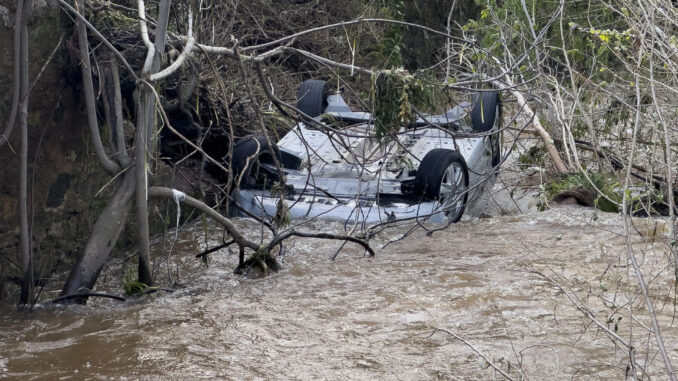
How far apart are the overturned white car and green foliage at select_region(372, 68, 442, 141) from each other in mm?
530

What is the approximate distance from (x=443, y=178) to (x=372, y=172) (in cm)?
85

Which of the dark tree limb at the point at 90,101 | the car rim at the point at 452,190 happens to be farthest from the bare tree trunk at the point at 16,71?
the car rim at the point at 452,190

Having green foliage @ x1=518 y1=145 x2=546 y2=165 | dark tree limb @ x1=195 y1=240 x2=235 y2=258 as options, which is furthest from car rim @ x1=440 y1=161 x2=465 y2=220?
dark tree limb @ x1=195 y1=240 x2=235 y2=258

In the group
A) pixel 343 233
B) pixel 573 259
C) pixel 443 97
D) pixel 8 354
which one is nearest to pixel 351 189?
pixel 343 233

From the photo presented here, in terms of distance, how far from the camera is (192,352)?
4.02 m

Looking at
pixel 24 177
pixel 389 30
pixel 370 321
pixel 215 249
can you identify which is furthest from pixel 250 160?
pixel 389 30

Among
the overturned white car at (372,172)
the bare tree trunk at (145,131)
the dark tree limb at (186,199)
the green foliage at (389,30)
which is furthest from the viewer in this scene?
the green foliage at (389,30)

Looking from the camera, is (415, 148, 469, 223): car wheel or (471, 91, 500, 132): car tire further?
(471, 91, 500, 132): car tire

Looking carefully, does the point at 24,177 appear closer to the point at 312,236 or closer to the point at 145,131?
the point at 145,131

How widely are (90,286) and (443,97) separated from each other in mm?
2883

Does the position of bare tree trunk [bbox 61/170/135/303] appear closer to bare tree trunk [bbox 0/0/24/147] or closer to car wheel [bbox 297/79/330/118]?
bare tree trunk [bbox 0/0/24/147]

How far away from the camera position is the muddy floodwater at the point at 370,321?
3.78m

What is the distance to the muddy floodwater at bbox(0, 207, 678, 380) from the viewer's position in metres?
3.78

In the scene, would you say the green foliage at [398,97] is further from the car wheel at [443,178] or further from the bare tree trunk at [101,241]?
the bare tree trunk at [101,241]
